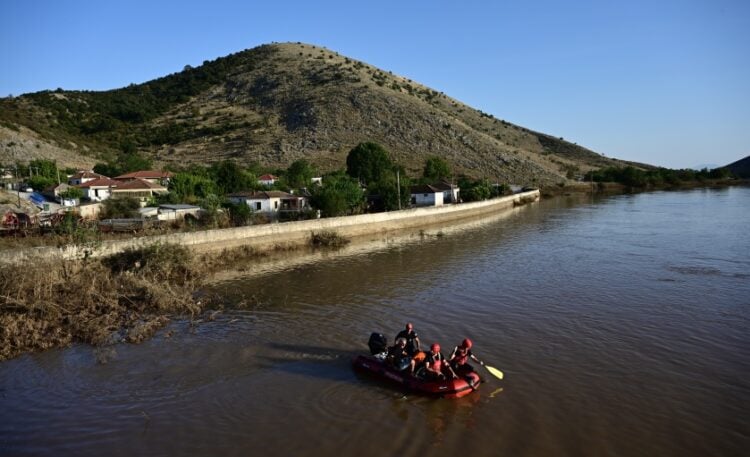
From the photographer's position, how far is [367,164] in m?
77.6

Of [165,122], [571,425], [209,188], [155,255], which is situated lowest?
[571,425]

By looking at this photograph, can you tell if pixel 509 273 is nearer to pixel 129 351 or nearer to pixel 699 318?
pixel 699 318

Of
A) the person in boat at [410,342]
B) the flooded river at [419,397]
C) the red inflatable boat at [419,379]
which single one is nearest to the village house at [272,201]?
the flooded river at [419,397]

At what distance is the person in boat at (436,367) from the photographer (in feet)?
49.3

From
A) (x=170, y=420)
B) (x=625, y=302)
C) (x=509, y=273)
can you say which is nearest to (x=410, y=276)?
(x=509, y=273)

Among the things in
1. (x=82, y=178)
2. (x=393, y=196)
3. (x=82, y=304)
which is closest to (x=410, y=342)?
(x=82, y=304)

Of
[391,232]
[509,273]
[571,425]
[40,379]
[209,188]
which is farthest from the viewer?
[209,188]

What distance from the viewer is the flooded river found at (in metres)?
12.9

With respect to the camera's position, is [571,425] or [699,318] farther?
[699,318]

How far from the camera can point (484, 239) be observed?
45.0 meters

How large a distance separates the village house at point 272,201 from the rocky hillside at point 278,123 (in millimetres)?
42122

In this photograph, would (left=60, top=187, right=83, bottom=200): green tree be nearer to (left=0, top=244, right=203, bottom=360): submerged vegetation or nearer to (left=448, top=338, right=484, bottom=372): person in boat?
(left=0, top=244, right=203, bottom=360): submerged vegetation

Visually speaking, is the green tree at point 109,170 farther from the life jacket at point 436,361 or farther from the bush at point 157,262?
the life jacket at point 436,361

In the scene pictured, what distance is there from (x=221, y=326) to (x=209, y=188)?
3628 cm
